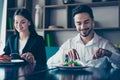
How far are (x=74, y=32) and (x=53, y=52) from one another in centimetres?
50

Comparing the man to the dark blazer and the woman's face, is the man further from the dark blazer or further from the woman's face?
the woman's face

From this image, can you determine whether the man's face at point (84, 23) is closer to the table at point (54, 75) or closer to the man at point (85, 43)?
the man at point (85, 43)

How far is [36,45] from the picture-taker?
2199 mm

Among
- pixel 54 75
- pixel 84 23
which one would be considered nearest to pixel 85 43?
pixel 84 23

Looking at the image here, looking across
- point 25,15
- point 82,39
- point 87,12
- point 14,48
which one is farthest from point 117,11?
point 14,48

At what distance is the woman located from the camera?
2182 millimetres

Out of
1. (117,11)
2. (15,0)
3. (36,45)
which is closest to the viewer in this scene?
(36,45)

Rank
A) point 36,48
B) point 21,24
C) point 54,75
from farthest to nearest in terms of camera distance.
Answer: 1. point 21,24
2. point 36,48
3. point 54,75

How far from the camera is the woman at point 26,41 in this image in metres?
2.18

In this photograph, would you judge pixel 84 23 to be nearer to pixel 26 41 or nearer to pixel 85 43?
pixel 85 43

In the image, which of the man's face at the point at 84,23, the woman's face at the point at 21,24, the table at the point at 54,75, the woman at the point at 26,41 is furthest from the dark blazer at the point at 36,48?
the table at the point at 54,75

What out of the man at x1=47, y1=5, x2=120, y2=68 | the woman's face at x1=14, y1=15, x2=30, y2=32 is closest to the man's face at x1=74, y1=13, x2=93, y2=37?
the man at x1=47, y1=5, x2=120, y2=68

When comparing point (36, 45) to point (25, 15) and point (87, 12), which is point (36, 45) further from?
point (87, 12)

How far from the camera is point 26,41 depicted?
7.44 feet
